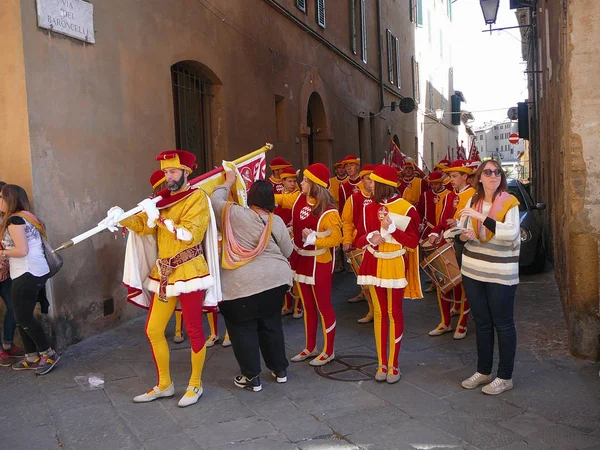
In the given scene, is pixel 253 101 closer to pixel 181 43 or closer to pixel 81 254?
pixel 181 43

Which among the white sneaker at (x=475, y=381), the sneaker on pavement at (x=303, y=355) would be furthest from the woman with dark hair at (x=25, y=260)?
the white sneaker at (x=475, y=381)

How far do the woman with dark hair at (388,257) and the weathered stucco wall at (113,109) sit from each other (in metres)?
3.25

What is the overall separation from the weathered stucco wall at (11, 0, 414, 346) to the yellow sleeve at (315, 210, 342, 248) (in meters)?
2.82

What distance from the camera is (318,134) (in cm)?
1557

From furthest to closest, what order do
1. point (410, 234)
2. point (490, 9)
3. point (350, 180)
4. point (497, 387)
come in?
point (490, 9)
point (350, 180)
point (410, 234)
point (497, 387)

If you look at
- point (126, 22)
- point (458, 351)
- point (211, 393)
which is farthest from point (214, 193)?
point (126, 22)

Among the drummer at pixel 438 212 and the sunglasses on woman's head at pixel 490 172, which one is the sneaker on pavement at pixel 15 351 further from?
the sunglasses on woman's head at pixel 490 172

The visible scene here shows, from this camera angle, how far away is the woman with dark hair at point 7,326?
6.04 meters

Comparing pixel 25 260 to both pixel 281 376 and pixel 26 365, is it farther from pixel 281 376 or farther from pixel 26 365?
pixel 281 376

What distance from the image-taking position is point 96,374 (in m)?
5.75

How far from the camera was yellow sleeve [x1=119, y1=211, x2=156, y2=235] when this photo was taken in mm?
4695

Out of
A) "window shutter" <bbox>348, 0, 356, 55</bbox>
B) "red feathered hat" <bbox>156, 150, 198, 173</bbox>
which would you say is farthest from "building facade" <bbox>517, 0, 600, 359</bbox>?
"window shutter" <bbox>348, 0, 356, 55</bbox>

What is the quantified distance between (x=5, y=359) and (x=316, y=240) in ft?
10.7

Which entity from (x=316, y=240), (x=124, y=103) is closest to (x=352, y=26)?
(x=124, y=103)
